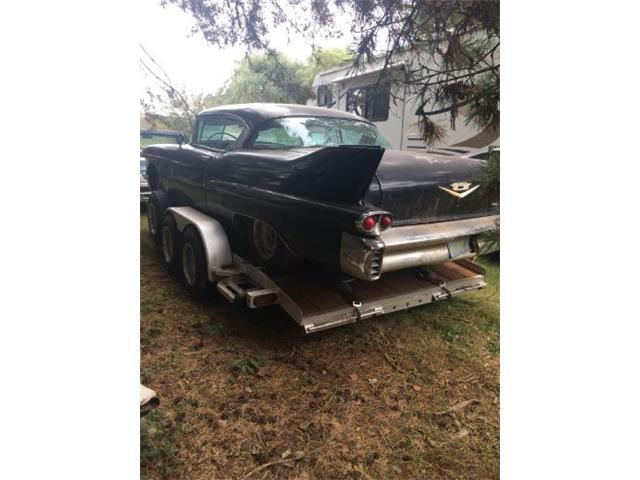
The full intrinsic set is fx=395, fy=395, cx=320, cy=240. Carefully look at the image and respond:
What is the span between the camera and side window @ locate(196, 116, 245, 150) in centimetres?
142

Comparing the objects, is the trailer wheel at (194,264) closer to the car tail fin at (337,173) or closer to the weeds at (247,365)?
the weeds at (247,365)

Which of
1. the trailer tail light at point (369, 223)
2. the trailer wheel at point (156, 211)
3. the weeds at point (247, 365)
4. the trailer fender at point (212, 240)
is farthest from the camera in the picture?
the trailer fender at point (212, 240)

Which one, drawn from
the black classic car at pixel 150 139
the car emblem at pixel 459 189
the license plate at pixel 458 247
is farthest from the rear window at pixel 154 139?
the license plate at pixel 458 247

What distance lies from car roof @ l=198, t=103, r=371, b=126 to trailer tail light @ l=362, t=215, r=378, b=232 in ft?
1.36

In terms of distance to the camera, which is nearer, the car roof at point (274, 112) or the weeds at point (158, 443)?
the weeds at point (158, 443)

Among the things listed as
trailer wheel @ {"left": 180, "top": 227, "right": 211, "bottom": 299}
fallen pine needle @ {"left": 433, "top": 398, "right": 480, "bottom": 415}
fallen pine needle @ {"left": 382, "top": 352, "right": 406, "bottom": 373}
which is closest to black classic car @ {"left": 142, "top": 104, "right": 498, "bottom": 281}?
trailer wheel @ {"left": 180, "top": 227, "right": 211, "bottom": 299}

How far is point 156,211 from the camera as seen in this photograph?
164 cm

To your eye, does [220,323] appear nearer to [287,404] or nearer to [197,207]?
[287,404]

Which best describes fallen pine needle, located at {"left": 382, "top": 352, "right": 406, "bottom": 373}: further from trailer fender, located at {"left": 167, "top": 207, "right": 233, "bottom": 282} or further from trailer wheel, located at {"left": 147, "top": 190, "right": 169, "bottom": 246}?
trailer wheel, located at {"left": 147, "top": 190, "right": 169, "bottom": 246}

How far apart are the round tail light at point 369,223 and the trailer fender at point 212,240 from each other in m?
0.70

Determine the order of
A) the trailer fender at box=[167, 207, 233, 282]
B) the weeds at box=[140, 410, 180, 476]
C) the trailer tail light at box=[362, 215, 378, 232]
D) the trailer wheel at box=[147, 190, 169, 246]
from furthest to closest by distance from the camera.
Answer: the trailer fender at box=[167, 207, 233, 282], the trailer wheel at box=[147, 190, 169, 246], the trailer tail light at box=[362, 215, 378, 232], the weeds at box=[140, 410, 180, 476]

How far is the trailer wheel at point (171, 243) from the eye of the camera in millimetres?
1644

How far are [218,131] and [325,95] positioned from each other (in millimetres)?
423
